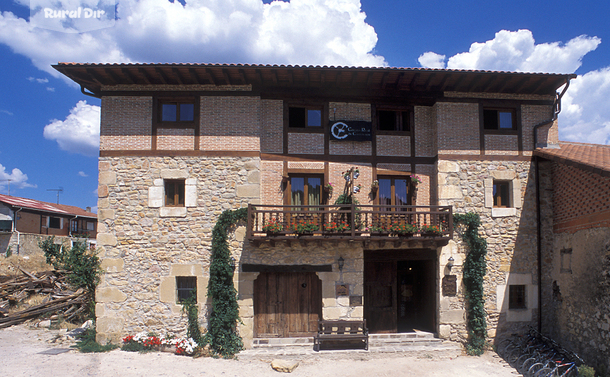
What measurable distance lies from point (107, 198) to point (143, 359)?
499 centimetres

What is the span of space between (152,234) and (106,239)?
56.3 inches

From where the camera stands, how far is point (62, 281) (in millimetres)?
15492

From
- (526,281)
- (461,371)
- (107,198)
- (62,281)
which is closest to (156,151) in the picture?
(107,198)

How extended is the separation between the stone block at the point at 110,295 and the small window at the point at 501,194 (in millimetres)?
12571

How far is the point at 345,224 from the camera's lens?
10516 mm

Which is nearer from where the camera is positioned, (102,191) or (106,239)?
(106,239)

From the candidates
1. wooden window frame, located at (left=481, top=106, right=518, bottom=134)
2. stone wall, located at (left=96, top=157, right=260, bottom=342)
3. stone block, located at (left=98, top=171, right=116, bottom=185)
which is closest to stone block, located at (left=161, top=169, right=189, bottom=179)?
stone wall, located at (left=96, top=157, right=260, bottom=342)

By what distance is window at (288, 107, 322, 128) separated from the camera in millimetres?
12043

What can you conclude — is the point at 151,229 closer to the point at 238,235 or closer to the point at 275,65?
the point at 238,235

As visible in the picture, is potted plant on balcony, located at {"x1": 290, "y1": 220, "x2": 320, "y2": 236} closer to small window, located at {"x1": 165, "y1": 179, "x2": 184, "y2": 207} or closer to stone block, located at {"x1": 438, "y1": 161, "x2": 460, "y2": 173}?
small window, located at {"x1": 165, "y1": 179, "x2": 184, "y2": 207}

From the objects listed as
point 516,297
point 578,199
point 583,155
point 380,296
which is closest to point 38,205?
point 380,296

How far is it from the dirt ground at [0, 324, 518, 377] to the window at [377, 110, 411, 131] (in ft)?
24.4

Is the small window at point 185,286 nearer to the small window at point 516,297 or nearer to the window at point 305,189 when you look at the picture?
the window at point 305,189

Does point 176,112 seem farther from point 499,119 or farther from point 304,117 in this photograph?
point 499,119
